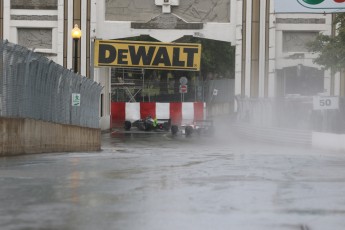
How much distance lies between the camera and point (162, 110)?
1921 inches

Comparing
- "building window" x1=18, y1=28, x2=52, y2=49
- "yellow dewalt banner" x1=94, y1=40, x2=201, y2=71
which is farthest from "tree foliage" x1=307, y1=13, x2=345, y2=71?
"building window" x1=18, y1=28, x2=52, y2=49

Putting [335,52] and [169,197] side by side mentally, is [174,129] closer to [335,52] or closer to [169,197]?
[335,52]

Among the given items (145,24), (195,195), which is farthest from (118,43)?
(195,195)

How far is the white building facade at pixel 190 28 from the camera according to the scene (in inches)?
1686

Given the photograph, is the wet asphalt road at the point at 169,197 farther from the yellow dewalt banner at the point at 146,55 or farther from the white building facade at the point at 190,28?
the white building facade at the point at 190,28

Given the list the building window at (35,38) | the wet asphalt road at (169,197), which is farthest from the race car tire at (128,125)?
the wet asphalt road at (169,197)

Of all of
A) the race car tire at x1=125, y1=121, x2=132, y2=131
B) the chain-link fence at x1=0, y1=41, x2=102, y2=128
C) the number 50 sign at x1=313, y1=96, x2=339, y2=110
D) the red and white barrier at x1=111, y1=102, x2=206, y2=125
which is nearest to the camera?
the chain-link fence at x1=0, y1=41, x2=102, y2=128

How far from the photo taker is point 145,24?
4253cm

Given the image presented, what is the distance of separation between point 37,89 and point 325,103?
13558 mm

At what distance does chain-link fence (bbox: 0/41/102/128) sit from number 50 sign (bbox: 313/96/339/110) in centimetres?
925

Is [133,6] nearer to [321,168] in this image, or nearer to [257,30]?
[257,30]

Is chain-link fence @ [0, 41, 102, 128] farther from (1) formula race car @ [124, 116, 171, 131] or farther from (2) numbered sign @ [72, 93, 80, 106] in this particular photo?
(1) formula race car @ [124, 116, 171, 131]

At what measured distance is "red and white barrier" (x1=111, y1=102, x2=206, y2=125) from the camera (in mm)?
48375

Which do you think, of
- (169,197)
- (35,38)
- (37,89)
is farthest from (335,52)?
(169,197)
